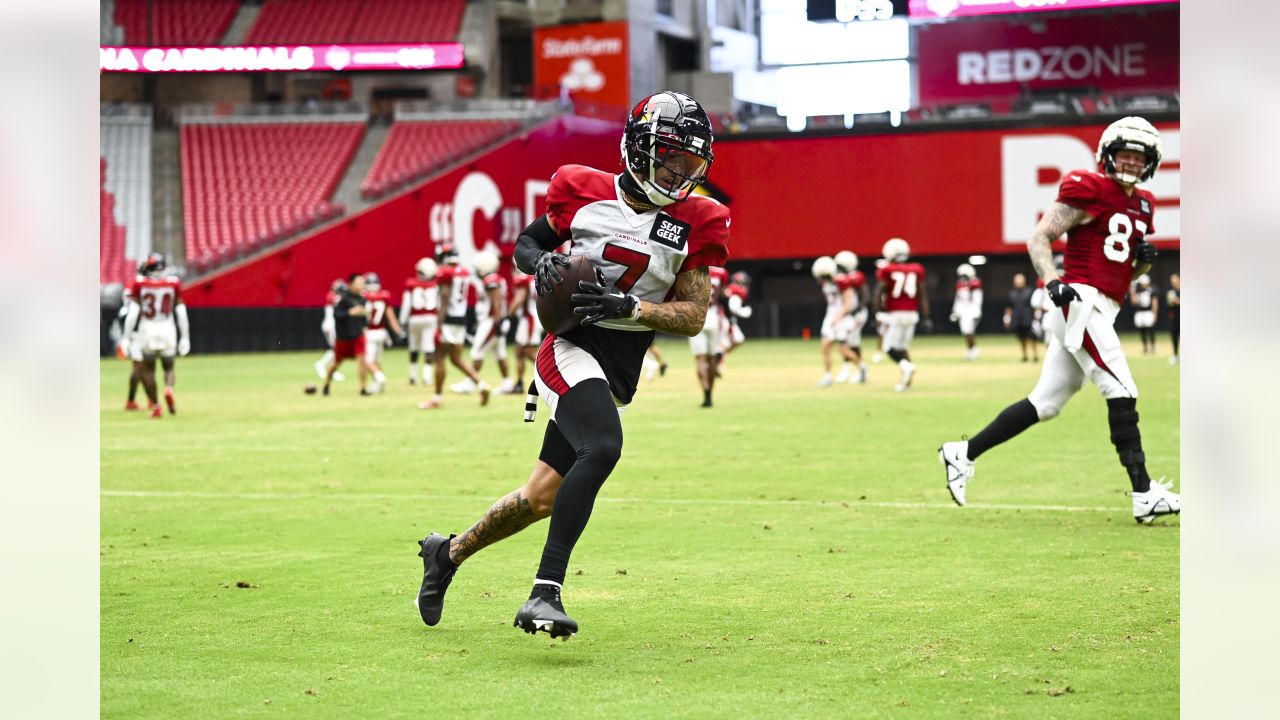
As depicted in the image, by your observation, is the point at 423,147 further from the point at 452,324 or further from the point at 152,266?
the point at 152,266

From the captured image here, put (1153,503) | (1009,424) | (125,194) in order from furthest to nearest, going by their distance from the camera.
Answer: (125,194) < (1009,424) < (1153,503)

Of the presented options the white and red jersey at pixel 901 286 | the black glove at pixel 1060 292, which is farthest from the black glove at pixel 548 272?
the white and red jersey at pixel 901 286

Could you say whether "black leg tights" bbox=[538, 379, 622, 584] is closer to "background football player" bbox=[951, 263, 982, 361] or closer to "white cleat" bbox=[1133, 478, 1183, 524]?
"white cleat" bbox=[1133, 478, 1183, 524]

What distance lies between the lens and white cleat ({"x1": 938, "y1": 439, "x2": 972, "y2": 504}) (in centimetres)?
949

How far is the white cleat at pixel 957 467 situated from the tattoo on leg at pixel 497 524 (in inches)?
168

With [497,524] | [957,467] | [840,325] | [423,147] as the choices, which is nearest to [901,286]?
[840,325]

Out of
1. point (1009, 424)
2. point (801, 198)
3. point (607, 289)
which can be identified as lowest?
point (1009, 424)

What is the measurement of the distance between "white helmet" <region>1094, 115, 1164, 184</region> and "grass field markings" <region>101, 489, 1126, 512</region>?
2121mm

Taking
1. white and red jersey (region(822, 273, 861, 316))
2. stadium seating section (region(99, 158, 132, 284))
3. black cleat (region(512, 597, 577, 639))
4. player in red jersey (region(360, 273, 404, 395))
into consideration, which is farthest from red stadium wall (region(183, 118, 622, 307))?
black cleat (region(512, 597, 577, 639))

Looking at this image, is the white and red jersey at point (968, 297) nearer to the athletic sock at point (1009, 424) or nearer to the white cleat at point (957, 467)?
the white cleat at point (957, 467)

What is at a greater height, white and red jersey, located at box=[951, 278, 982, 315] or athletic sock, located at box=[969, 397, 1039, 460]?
white and red jersey, located at box=[951, 278, 982, 315]

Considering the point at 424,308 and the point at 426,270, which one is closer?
the point at 426,270

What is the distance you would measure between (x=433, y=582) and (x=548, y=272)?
137cm

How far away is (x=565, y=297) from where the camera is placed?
556 cm
